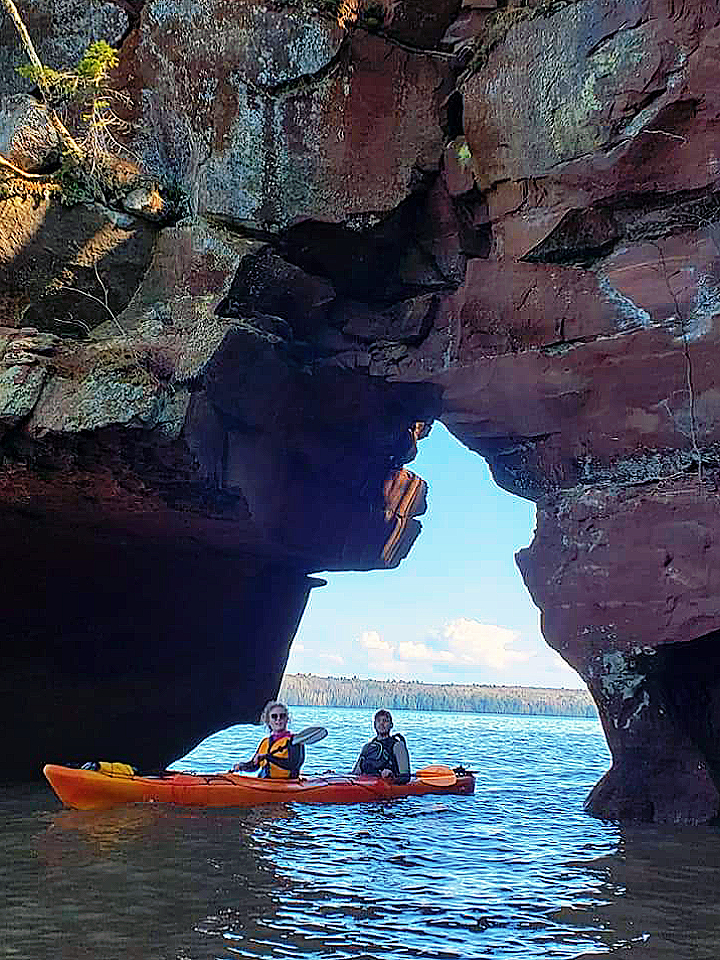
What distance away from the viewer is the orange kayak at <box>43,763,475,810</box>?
1182cm

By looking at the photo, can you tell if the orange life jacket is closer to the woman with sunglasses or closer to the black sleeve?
the woman with sunglasses

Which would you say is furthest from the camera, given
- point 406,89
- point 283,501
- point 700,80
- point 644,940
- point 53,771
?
point 283,501

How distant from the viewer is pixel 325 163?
13.4 m

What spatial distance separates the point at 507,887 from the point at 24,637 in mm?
9832

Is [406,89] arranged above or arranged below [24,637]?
above

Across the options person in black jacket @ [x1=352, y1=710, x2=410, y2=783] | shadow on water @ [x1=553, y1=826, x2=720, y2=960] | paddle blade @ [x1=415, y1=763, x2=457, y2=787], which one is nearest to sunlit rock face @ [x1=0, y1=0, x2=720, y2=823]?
shadow on water @ [x1=553, y1=826, x2=720, y2=960]

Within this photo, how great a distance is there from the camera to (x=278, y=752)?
44.4 feet

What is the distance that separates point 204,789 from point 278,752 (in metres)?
1.42

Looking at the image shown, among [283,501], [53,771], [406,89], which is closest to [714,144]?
[406,89]

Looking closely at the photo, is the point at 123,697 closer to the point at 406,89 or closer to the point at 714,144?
the point at 406,89

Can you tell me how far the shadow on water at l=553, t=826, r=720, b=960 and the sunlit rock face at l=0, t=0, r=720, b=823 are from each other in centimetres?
165

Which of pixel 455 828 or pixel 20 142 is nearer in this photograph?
pixel 455 828

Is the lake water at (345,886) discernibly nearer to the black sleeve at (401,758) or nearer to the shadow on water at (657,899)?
the shadow on water at (657,899)

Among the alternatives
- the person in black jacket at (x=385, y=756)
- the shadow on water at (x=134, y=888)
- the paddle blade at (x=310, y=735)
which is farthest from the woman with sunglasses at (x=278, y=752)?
the shadow on water at (x=134, y=888)
